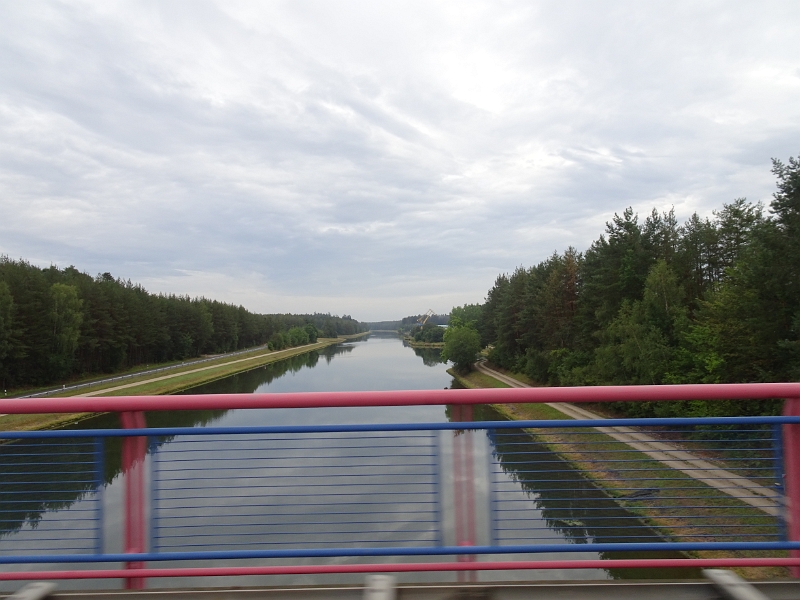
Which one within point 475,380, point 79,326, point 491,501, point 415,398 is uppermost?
point 79,326

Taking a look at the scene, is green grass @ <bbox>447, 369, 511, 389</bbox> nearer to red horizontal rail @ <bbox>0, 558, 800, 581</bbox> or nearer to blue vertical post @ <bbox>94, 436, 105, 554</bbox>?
red horizontal rail @ <bbox>0, 558, 800, 581</bbox>

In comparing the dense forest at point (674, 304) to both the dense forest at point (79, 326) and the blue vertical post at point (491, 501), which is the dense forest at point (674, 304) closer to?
the blue vertical post at point (491, 501)

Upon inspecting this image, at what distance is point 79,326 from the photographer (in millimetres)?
49156

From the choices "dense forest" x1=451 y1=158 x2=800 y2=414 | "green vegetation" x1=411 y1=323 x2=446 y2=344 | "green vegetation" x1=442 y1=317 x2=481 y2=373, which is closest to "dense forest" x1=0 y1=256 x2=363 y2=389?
"green vegetation" x1=442 y1=317 x2=481 y2=373

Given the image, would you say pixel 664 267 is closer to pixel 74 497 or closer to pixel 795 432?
pixel 795 432

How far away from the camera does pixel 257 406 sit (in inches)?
119

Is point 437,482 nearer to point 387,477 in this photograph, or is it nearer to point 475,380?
point 387,477

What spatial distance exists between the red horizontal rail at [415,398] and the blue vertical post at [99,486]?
293 millimetres

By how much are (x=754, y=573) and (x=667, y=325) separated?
29493 millimetres

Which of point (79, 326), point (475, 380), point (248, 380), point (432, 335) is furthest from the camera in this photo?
point (432, 335)

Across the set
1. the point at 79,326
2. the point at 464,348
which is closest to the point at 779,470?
the point at 79,326

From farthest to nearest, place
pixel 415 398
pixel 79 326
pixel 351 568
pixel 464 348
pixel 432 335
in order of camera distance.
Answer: pixel 432 335 < pixel 464 348 < pixel 79 326 < pixel 351 568 < pixel 415 398

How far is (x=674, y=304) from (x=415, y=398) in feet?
103

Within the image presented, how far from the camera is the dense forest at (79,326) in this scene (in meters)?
43.5
